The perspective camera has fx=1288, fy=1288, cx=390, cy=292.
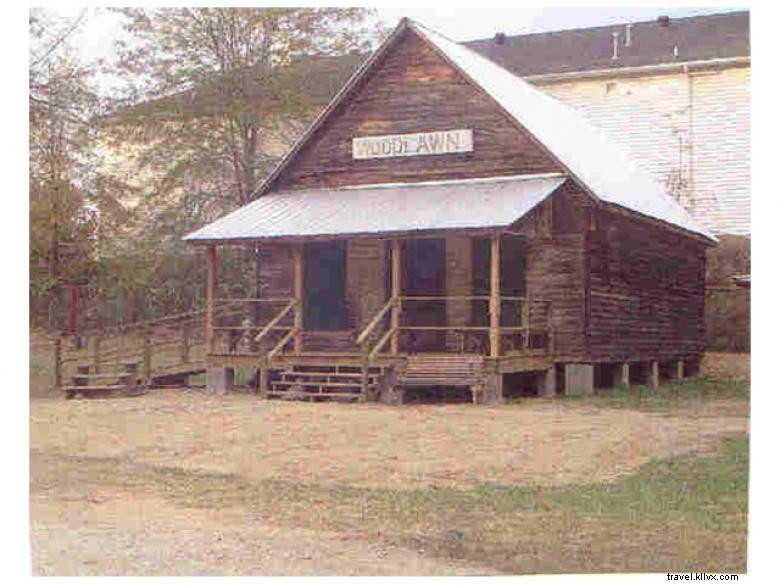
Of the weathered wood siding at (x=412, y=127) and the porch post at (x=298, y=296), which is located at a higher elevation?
the weathered wood siding at (x=412, y=127)

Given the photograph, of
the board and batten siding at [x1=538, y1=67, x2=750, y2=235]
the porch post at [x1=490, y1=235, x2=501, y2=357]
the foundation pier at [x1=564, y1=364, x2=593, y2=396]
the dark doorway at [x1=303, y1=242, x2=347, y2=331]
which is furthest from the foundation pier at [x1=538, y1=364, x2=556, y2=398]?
the board and batten siding at [x1=538, y1=67, x2=750, y2=235]

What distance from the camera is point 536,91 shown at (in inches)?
1145

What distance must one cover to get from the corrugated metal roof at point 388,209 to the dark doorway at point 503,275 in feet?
4.16

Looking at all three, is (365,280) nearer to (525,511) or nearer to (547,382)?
(547,382)

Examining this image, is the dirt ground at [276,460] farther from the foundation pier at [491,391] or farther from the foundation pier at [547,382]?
the foundation pier at [547,382]

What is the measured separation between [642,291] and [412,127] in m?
5.92

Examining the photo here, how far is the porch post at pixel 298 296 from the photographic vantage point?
75.2 ft

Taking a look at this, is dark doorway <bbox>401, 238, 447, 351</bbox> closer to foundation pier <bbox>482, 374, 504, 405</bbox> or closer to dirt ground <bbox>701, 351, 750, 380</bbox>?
foundation pier <bbox>482, 374, 504, 405</bbox>

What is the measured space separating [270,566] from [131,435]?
24.8 ft

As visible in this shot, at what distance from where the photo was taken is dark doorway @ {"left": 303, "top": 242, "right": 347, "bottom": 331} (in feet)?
82.0

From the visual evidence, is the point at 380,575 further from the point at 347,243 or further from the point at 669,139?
the point at 669,139

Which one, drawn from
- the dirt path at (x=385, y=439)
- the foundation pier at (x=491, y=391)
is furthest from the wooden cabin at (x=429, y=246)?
the dirt path at (x=385, y=439)

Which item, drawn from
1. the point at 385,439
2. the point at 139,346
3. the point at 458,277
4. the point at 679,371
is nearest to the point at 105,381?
the point at 139,346
